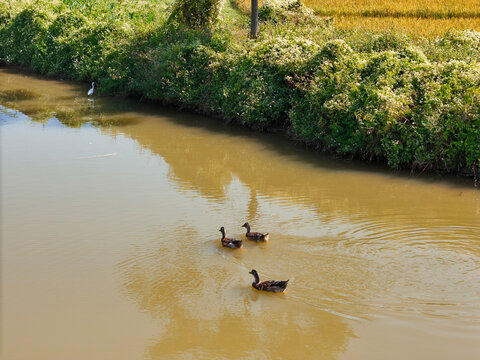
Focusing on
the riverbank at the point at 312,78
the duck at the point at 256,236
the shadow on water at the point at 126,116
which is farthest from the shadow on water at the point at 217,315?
the riverbank at the point at 312,78

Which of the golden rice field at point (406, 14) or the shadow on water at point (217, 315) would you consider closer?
the shadow on water at point (217, 315)

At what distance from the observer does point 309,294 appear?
9.28 meters

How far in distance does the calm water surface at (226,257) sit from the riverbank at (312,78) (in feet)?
2.79

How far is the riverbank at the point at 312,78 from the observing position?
1465 centimetres

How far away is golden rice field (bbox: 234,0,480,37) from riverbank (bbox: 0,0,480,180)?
11.5 feet

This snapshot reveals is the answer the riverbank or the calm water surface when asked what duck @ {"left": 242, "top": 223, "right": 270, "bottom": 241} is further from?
the riverbank

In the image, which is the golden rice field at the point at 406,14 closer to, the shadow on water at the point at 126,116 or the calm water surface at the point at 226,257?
the shadow on water at the point at 126,116

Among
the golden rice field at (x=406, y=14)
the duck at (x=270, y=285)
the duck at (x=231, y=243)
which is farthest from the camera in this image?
the golden rice field at (x=406, y=14)

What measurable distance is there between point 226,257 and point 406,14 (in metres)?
21.3

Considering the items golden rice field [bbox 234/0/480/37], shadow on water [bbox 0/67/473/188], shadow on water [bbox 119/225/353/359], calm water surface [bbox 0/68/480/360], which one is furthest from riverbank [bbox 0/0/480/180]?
shadow on water [bbox 119/225/353/359]

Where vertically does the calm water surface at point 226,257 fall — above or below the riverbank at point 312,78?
below

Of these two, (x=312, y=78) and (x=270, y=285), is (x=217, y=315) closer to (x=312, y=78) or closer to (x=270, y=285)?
(x=270, y=285)

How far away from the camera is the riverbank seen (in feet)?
48.1

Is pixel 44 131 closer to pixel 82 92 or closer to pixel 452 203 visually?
pixel 82 92
